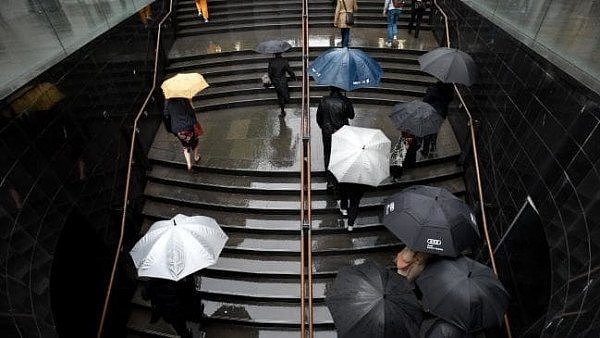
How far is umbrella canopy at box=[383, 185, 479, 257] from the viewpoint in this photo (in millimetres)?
4297

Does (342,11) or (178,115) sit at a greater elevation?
(342,11)

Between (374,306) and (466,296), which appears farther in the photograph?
(466,296)

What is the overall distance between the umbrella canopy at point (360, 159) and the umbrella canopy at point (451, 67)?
1.95 meters

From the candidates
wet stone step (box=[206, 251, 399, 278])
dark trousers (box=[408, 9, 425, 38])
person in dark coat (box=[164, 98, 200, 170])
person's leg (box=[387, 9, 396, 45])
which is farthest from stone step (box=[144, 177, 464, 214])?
dark trousers (box=[408, 9, 425, 38])

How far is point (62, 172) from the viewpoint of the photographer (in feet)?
15.7

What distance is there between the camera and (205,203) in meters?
6.82

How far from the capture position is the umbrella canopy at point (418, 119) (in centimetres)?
555

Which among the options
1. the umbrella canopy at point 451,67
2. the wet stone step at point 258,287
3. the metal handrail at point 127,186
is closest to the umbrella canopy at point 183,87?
the metal handrail at point 127,186

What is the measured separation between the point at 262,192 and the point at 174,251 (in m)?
2.87

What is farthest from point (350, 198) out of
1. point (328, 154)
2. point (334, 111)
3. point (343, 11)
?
point (343, 11)

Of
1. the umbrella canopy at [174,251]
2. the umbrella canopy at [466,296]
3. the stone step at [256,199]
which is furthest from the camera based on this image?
the stone step at [256,199]

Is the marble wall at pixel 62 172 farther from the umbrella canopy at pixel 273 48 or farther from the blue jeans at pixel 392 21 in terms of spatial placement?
the blue jeans at pixel 392 21

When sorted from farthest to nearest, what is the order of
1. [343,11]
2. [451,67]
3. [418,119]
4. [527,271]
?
[343,11] → [451,67] → [418,119] → [527,271]

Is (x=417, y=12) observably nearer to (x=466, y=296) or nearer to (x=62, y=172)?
(x=466, y=296)
